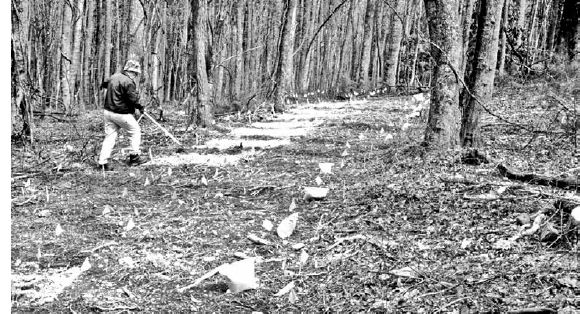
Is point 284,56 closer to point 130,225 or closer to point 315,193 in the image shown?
point 315,193

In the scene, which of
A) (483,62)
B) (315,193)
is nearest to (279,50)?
(483,62)

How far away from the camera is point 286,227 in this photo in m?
5.02

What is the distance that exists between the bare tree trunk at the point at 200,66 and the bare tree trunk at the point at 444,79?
6207mm

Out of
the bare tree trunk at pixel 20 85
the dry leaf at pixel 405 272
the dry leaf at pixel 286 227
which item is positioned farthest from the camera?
the bare tree trunk at pixel 20 85

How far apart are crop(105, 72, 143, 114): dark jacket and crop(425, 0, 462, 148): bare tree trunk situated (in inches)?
196

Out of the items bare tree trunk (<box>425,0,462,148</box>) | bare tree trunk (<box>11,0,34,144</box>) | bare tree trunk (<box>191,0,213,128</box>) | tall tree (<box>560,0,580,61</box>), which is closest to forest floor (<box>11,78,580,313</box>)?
bare tree trunk (<box>425,0,462,148</box>)

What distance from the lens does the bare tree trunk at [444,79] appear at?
6547mm

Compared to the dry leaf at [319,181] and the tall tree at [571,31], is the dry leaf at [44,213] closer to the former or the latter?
the dry leaf at [319,181]

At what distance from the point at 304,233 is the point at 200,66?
24.7ft

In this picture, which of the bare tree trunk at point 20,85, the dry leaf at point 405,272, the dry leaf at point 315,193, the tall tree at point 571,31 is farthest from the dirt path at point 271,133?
the dry leaf at point 405,272

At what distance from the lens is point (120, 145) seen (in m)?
10.6
